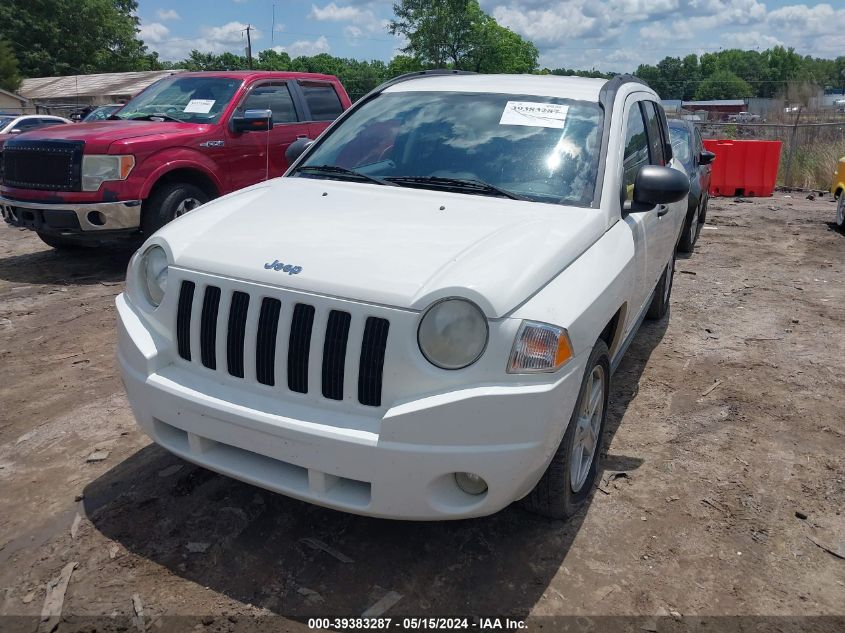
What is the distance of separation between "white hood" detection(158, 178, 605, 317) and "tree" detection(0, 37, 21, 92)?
5919 cm

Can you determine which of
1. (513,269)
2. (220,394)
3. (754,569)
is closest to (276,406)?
(220,394)

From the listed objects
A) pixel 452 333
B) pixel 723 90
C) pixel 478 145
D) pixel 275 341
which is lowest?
pixel 275 341

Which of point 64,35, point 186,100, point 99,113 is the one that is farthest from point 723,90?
point 186,100

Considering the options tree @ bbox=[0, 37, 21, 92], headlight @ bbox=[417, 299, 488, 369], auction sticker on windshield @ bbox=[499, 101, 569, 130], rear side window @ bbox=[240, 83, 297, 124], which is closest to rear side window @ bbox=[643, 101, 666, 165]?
auction sticker on windshield @ bbox=[499, 101, 569, 130]

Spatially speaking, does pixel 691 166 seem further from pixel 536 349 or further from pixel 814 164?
pixel 814 164

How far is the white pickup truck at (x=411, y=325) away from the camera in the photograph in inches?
95.7

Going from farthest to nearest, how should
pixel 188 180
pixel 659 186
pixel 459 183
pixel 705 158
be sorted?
pixel 705 158 → pixel 188 180 → pixel 459 183 → pixel 659 186

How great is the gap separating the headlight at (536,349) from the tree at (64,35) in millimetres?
68637

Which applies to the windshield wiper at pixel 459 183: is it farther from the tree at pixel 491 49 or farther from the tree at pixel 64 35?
the tree at pixel 64 35

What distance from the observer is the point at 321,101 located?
912cm

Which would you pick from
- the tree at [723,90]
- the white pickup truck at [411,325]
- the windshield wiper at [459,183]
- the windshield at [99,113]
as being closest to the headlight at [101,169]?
the windshield at [99,113]

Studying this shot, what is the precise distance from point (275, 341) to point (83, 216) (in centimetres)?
524

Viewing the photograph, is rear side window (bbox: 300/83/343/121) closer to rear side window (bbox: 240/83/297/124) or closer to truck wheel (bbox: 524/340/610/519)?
rear side window (bbox: 240/83/297/124)

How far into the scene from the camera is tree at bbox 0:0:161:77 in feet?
192
